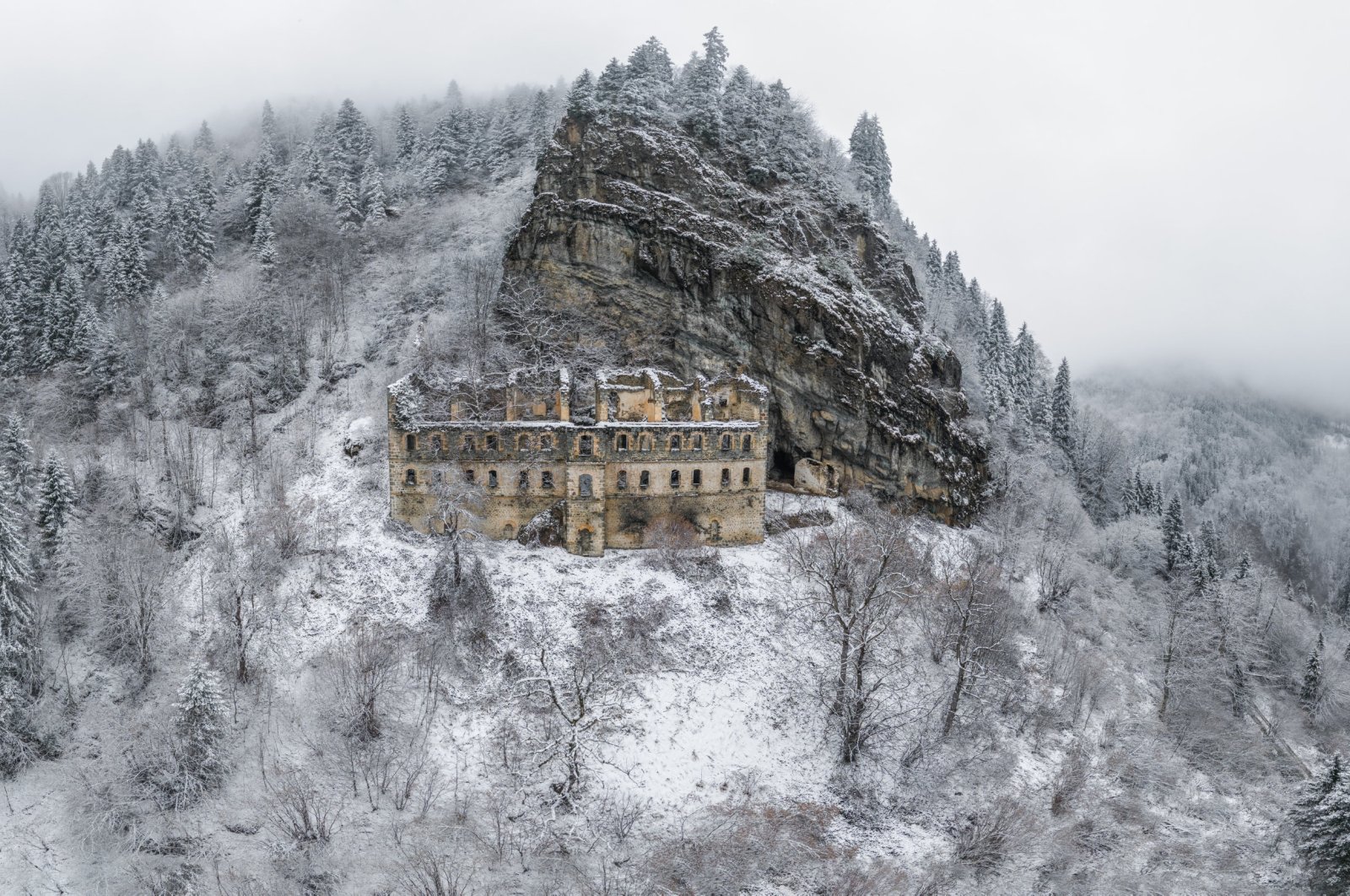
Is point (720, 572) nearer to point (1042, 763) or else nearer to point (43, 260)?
point (1042, 763)

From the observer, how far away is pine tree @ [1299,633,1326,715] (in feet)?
178

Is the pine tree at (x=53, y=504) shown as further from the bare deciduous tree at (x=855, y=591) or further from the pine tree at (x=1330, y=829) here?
the pine tree at (x=1330, y=829)

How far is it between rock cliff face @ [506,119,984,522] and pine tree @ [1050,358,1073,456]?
2400cm

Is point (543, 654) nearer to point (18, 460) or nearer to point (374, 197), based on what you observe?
point (18, 460)

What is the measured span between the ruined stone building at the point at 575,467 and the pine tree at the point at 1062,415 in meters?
45.8

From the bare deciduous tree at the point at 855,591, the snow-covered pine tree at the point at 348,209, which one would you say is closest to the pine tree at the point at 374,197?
the snow-covered pine tree at the point at 348,209

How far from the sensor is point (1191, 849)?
37875 millimetres

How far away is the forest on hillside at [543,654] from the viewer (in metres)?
32.6

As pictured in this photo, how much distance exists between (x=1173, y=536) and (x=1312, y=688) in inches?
647

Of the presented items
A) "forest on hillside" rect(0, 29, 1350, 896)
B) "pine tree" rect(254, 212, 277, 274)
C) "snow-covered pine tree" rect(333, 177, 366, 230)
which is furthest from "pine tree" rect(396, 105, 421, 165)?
"forest on hillside" rect(0, 29, 1350, 896)

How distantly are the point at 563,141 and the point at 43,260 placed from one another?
46369mm

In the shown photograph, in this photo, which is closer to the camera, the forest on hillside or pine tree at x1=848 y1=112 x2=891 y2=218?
the forest on hillside

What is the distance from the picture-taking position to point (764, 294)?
194ft

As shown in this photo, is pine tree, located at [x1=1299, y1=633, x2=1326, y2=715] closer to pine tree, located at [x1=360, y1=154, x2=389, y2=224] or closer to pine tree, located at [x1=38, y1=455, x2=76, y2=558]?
pine tree, located at [x1=38, y1=455, x2=76, y2=558]
